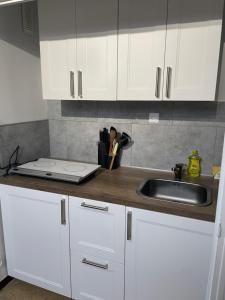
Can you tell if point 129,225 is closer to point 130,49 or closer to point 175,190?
point 175,190

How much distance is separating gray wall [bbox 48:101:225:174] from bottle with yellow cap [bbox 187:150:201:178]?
46mm

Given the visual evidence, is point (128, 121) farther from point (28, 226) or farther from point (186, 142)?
point (28, 226)

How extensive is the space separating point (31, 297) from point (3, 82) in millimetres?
1634

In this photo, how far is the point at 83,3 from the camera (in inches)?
61.0

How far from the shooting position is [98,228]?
1.46 metres

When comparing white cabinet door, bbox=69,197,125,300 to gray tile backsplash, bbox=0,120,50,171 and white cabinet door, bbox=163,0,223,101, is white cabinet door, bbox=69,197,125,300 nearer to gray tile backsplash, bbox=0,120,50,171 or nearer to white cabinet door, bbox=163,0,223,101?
gray tile backsplash, bbox=0,120,50,171

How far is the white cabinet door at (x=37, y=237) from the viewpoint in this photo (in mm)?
1564

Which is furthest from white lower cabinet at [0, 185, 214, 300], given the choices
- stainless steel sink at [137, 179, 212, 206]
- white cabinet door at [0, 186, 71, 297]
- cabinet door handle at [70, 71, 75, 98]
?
cabinet door handle at [70, 71, 75, 98]

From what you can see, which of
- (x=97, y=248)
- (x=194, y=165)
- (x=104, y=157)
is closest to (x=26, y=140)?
(x=104, y=157)

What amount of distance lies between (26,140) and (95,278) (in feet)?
3.90

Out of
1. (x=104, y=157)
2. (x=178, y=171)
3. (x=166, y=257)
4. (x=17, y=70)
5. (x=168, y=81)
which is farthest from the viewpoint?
(x=104, y=157)

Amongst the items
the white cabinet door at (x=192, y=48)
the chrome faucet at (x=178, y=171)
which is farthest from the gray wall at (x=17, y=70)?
the chrome faucet at (x=178, y=171)

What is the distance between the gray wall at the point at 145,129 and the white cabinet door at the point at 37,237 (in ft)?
2.22

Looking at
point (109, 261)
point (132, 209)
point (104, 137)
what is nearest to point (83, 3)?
point (104, 137)
